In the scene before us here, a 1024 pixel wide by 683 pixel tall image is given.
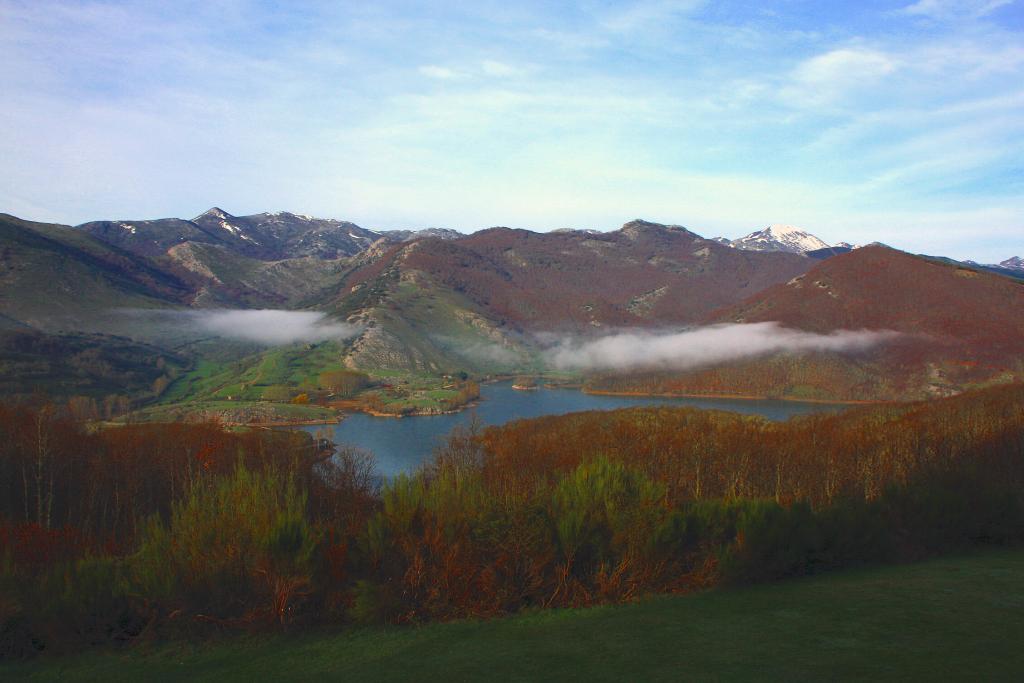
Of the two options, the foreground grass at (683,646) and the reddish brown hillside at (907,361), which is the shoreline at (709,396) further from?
the foreground grass at (683,646)

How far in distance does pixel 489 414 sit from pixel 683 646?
352 feet

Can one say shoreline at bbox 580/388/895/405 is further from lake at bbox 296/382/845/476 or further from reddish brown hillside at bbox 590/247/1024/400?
lake at bbox 296/382/845/476

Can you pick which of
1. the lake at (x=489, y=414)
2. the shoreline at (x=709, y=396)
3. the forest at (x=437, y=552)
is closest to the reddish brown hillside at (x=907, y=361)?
the shoreline at (x=709, y=396)

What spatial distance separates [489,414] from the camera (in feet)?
390

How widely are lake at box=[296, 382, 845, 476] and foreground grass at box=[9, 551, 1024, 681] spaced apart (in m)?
38.4

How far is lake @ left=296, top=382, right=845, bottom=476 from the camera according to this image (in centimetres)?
8338

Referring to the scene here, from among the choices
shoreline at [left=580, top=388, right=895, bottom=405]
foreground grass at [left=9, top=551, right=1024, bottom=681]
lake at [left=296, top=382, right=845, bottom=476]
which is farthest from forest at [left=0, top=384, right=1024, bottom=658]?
shoreline at [left=580, top=388, right=895, bottom=405]

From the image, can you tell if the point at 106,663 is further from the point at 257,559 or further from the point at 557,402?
the point at 557,402

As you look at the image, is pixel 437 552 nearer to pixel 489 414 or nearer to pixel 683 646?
pixel 683 646

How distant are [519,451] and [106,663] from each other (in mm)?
42564

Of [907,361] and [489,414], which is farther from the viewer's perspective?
[907,361]

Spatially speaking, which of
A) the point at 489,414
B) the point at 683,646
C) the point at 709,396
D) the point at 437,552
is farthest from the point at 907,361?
the point at 683,646

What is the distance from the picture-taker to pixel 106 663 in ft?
41.8

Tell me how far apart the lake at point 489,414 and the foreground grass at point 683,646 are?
38.4m
